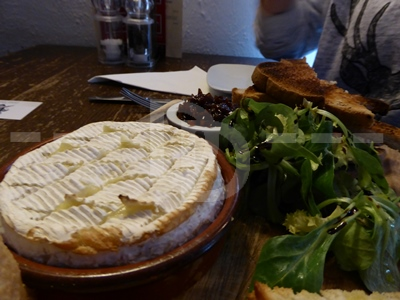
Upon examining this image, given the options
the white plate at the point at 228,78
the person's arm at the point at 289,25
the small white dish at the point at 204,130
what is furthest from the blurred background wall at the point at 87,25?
the small white dish at the point at 204,130

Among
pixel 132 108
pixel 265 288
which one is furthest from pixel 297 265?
pixel 132 108

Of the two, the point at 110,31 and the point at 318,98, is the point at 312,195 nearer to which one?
the point at 318,98

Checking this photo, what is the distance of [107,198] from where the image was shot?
52 centimetres

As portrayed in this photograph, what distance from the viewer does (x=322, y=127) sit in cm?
74

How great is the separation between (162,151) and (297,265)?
30cm

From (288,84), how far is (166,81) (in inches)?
26.5

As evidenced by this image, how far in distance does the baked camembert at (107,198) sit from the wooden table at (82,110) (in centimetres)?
13

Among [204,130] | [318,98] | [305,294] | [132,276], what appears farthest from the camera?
[318,98]

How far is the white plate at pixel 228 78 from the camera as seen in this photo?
1.39 metres

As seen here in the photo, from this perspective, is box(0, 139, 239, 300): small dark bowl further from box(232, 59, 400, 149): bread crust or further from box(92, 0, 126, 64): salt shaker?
box(92, 0, 126, 64): salt shaker

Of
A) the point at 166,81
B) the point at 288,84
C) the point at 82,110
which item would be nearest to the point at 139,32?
the point at 166,81

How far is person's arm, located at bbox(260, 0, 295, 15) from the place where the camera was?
1813 mm

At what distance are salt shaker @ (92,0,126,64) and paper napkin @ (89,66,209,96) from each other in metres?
0.42

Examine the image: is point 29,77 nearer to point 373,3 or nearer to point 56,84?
point 56,84
